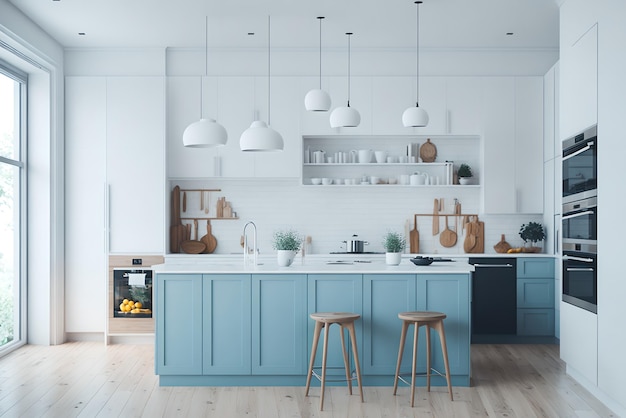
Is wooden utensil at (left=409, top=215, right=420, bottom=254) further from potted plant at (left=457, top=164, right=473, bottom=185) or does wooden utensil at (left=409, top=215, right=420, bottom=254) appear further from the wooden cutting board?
potted plant at (left=457, top=164, right=473, bottom=185)

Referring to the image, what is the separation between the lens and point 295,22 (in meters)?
6.50

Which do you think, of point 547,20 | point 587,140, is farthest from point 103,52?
point 587,140

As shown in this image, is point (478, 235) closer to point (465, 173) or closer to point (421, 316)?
point (465, 173)

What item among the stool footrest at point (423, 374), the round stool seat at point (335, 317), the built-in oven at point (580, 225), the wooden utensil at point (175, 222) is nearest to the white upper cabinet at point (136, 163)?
the wooden utensil at point (175, 222)

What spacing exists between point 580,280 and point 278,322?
2.27 metres

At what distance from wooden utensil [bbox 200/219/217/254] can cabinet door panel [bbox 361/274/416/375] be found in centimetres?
293

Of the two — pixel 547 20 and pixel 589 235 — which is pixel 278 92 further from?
pixel 589 235

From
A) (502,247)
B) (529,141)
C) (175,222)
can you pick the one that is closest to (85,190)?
(175,222)

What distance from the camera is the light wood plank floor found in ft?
14.8

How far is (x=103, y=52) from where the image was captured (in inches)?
289

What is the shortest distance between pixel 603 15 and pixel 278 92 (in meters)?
3.58

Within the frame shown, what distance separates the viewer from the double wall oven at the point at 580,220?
484 cm

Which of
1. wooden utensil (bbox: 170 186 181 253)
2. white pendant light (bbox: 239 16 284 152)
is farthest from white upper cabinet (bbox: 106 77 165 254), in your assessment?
white pendant light (bbox: 239 16 284 152)

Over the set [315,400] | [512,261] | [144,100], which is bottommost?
[315,400]
